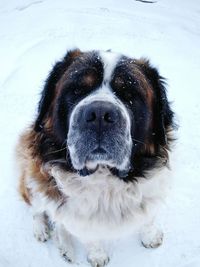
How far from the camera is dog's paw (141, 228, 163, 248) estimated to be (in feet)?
10.8

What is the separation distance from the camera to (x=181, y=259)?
10.9ft

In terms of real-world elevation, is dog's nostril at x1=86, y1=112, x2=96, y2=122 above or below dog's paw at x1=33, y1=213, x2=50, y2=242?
above

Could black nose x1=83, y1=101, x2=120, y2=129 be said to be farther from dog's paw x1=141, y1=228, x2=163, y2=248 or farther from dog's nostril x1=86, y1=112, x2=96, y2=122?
dog's paw x1=141, y1=228, x2=163, y2=248

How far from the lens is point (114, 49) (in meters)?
5.17

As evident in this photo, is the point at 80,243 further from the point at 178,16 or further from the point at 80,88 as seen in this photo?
the point at 178,16

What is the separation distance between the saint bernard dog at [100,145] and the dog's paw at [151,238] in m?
0.43

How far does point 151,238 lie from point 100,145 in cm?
146

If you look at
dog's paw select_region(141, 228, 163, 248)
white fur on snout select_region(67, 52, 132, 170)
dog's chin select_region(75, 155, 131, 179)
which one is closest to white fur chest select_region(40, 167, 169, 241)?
dog's chin select_region(75, 155, 131, 179)

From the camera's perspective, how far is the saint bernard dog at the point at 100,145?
223 centimetres

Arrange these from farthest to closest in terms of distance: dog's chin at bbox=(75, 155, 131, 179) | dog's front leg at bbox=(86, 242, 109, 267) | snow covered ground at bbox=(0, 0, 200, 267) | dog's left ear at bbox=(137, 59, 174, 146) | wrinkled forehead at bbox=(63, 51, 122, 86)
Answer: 1. snow covered ground at bbox=(0, 0, 200, 267)
2. dog's front leg at bbox=(86, 242, 109, 267)
3. dog's left ear at bbox=(137, 59, 174, 146)
4. wrinkled forehead at bbox=(63, 51, 122, 86)
5. dog's chin at bbox=(75, 155, 131, 179)

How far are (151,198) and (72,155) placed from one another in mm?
816

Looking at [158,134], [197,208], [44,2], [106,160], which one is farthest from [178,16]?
[106,160]

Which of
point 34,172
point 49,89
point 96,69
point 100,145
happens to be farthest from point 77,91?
point 34,172

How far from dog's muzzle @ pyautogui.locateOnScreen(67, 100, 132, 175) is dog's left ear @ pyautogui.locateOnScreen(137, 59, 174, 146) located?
40 centimetres
